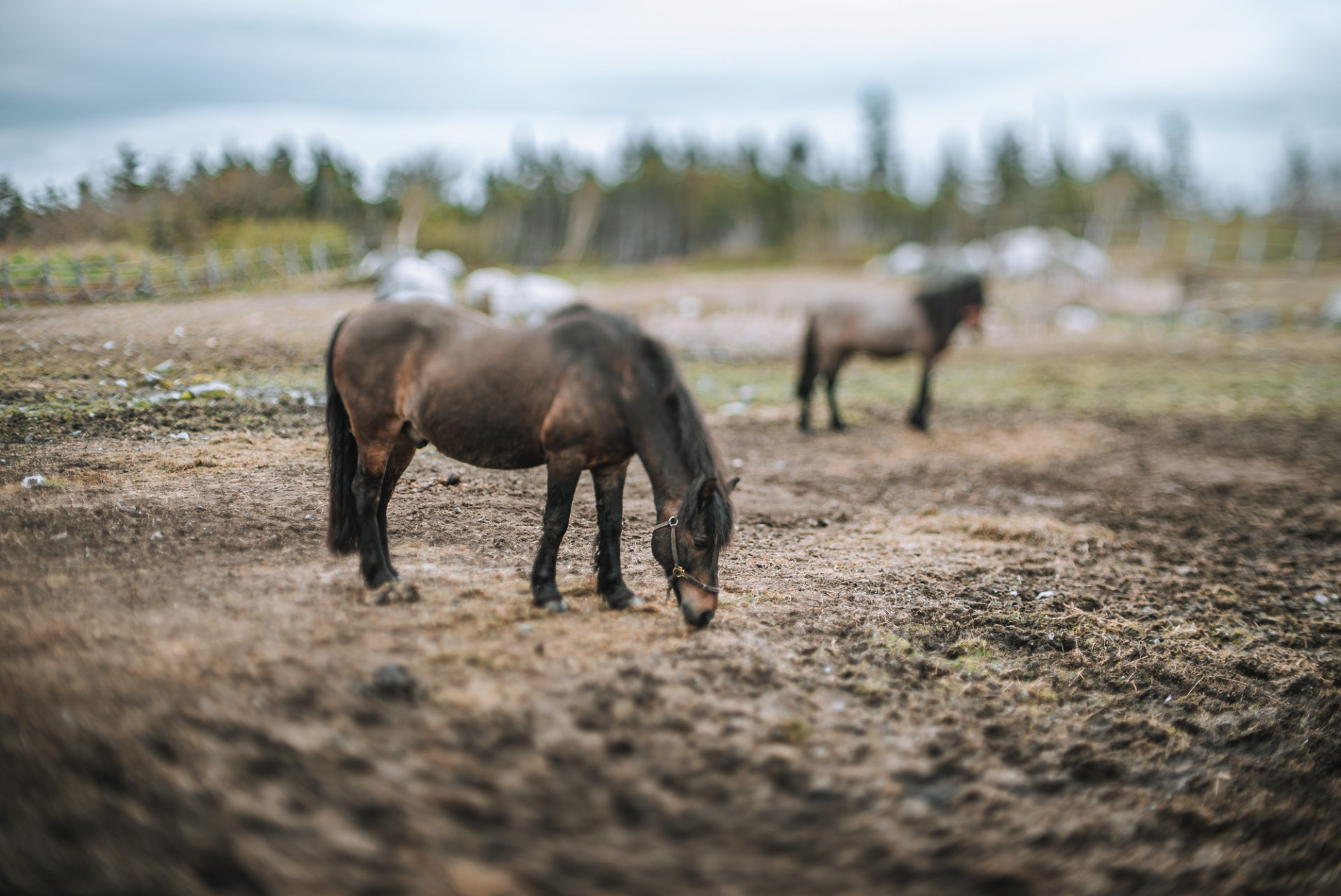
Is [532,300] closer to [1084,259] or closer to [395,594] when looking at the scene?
[395,594]

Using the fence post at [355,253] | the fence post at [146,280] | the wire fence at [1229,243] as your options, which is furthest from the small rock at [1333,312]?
the fence post at [146,280]

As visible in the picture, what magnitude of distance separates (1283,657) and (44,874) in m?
6.47

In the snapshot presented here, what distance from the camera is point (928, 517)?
737cm

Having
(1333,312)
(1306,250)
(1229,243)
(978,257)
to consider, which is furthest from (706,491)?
(1229,243)

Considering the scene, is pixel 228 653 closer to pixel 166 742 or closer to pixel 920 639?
pixel 166 742

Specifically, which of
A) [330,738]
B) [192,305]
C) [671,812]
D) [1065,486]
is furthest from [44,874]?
[1065,486]

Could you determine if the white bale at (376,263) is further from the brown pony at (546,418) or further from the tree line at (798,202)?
the tree line at (798,202)

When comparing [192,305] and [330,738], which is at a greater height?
[192,305]

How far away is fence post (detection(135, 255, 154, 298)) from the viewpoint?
6012mm

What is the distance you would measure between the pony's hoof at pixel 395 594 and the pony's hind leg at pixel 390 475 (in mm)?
224

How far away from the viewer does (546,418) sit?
14.5 feet

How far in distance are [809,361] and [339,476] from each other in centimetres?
761

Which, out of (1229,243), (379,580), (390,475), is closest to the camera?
(379,580)

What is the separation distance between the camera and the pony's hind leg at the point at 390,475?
187 inches
